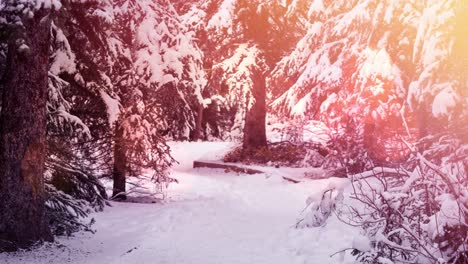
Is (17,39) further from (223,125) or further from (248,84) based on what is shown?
(223,125)

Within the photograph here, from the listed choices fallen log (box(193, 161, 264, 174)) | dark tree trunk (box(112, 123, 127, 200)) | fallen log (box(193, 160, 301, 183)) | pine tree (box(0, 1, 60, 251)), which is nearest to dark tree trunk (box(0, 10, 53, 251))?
pine tree (box(0, 1, 60, 251))

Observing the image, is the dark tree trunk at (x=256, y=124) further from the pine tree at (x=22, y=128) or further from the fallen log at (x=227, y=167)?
the pine tree at (x=22, y=128)

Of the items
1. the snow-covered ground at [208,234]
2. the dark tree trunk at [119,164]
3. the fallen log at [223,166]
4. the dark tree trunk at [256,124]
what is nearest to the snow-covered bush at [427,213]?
the snow-covered ground at [208,234]

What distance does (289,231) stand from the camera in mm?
9008

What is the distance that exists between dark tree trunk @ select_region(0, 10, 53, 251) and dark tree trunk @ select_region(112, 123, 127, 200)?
155 inches

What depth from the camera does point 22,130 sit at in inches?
280

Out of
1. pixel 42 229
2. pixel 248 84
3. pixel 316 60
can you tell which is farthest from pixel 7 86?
pixel 248 84

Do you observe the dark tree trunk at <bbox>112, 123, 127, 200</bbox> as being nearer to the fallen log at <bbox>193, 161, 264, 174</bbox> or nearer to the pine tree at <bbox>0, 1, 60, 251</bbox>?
the pine tree at <bbox>0, 1, 60, 251</bbox>

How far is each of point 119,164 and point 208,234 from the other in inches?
143

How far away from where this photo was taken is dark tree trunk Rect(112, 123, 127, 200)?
37.6 feet

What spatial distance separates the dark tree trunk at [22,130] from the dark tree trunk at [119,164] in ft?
12.9

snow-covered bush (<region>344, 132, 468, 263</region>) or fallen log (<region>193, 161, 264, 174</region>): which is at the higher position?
fallen log (<region>193, 161, 264, 174</region>)

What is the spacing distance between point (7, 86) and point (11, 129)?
1.90 ft

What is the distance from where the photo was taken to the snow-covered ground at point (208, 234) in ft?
24.3
